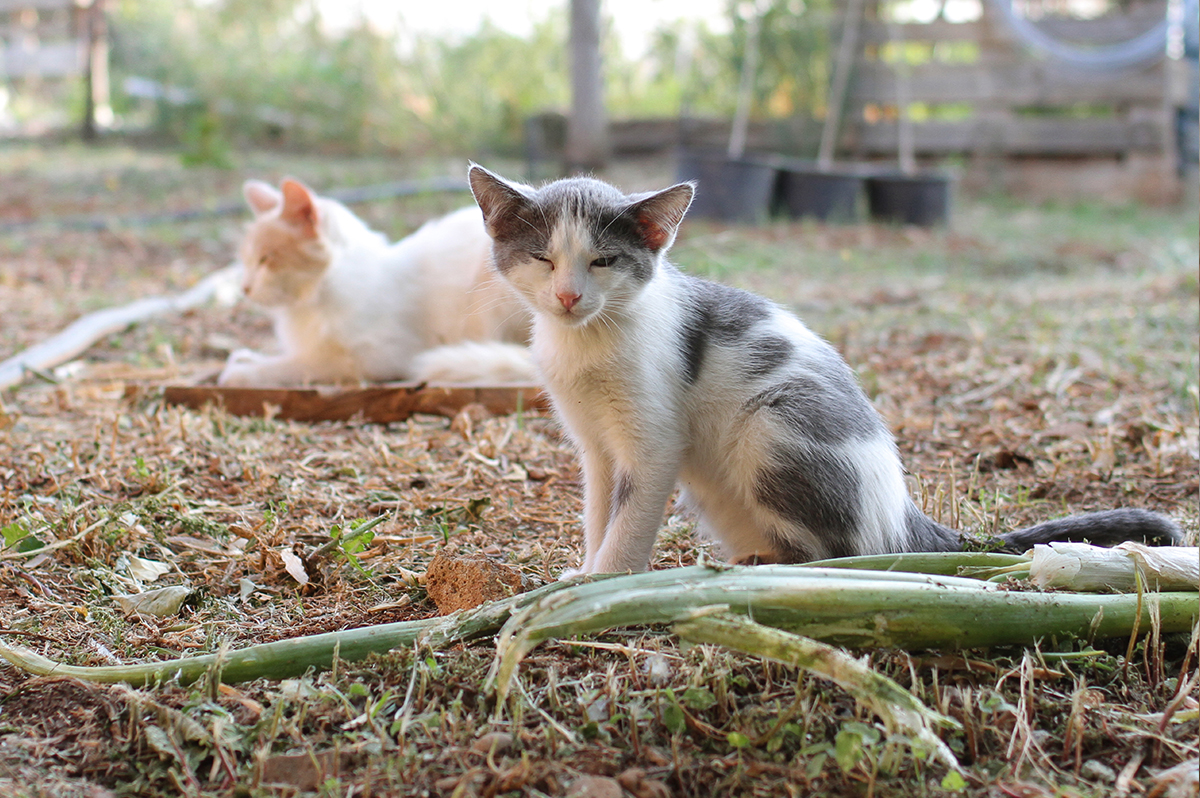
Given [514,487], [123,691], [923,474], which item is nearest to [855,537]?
[923,474]

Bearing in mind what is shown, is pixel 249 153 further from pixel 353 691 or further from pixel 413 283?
pixel 353 691

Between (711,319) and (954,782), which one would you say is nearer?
(954,782)

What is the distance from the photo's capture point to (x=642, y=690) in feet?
6.07

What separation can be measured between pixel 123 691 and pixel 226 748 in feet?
0.89

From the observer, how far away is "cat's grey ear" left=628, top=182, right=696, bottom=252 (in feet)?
7.98

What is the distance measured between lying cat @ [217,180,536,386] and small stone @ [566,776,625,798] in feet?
8.85

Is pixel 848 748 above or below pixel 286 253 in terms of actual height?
below

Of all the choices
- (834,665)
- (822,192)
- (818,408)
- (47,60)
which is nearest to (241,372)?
(818,408)

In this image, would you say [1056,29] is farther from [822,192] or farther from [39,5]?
[39,5]

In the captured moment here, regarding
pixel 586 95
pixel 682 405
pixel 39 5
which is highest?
pixel 39 5

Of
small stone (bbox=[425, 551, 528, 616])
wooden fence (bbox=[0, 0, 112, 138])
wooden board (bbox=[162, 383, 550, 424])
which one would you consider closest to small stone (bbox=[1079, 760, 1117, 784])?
small stone (bbox=[425, 551, 528, 616])

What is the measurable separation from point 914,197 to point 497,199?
7.53 metres

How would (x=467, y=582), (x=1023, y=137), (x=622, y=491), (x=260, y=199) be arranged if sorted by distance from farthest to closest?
1. (x=1023, y=137)
2. (x=260, y=199)
3. (x=622, y=491)
4. (x=467, y=582)

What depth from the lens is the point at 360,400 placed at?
12.9 ft
